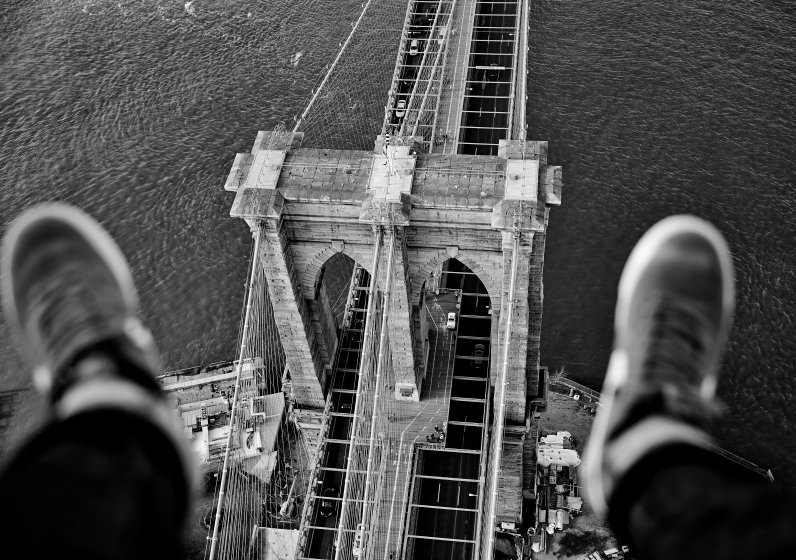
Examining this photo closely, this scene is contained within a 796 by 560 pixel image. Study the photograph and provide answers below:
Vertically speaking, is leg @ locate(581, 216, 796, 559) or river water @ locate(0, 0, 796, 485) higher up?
river water @ locate(0, 0, 796, 485)

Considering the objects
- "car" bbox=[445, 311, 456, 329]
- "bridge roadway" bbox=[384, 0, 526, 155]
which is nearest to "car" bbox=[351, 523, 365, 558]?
"car" bbox=[445, 311, 456, 329]

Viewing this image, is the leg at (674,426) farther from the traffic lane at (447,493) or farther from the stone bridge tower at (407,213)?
the traffic lane at (447,493)

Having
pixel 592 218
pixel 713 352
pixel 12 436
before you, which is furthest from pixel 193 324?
pixel 713 352

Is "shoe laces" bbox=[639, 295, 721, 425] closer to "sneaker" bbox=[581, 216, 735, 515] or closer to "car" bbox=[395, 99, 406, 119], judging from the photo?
"sneaker" bbox=[581, 216, 735, 515]

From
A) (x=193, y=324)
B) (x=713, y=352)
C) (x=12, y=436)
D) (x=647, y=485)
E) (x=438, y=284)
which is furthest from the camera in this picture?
(x=193, y=324)

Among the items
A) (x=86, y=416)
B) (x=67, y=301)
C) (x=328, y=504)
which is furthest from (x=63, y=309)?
(x=328, y=504)

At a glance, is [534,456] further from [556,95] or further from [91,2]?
[91,2]
